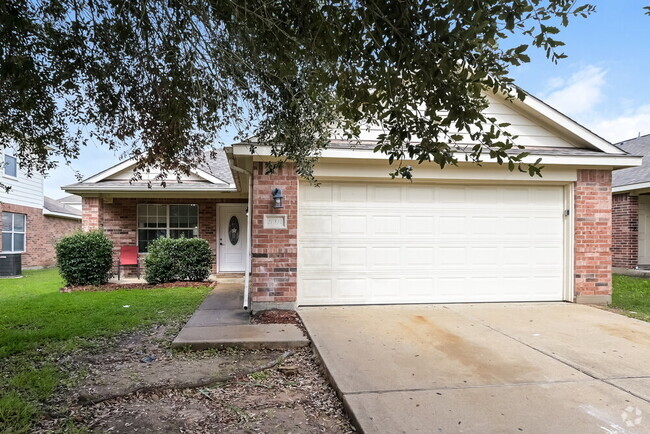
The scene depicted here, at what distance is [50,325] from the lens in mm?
6086

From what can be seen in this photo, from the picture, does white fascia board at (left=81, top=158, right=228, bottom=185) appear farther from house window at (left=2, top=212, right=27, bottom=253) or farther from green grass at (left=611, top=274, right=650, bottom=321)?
green grass at (left=611, top=274, right=650, bottom=321)

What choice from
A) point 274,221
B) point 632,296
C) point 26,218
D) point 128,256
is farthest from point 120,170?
point 632,296

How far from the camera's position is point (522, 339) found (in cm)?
507

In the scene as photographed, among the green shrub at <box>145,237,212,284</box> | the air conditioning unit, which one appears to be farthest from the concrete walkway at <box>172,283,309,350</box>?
the air conditioning unit

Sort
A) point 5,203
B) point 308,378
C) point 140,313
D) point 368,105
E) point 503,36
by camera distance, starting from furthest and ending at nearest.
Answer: point 5,203
point 140,313
point 308,378
point 368,105
point 503,36

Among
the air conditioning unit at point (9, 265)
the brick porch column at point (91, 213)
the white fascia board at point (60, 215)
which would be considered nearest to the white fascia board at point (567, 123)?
the brick porch column at point (91, 213)

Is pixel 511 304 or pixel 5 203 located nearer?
pixel 511 304

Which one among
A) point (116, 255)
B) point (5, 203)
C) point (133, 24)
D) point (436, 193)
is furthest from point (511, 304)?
point (5, 203)

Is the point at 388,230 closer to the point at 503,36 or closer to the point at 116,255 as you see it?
the point at 503,36

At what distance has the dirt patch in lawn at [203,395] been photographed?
3.08 metres

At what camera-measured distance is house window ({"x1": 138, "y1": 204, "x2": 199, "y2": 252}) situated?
40.9ft

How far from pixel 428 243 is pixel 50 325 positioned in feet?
20.0

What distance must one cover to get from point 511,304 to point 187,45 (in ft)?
21.5

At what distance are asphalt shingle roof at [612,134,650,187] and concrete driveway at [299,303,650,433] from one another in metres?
8.56
